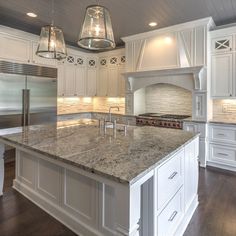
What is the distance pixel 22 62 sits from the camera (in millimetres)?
4145

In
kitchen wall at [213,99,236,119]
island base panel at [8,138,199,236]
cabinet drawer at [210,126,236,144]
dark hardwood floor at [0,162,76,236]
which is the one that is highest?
kitchen wall at [213,99,236,119]

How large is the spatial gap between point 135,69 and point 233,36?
2025 millimetres

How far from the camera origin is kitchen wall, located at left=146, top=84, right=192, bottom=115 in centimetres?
460

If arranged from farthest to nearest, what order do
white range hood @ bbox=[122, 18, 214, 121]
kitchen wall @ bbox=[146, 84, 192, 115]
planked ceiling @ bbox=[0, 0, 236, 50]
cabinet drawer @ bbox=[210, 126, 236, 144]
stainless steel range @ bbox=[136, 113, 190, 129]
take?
kitchen wall @ bbox=[146, 84, 192, 115] < stainless steel range @ bbox=[136, 113, 190, 129] < white range hood @ bbox=[122, 18, 214, 121] < cabinet drawer @ bbox=[210, 126, 236, 144] < planked ceiling @ bbox=[0, 0, 236, 50]

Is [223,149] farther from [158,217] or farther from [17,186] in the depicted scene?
[17,186]

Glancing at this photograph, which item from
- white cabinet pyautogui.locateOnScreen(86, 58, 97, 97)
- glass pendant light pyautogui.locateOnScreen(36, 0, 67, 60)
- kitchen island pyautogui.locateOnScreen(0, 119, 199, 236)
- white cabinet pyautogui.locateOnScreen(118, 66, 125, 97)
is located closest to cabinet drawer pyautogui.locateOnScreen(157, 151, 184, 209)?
kitchen island pyautogui.locateOnScreen(0, 119, 199, 236)

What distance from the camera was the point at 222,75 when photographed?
3.80 m

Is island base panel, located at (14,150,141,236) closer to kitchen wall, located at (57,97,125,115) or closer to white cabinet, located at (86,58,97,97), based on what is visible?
kitchen wall, located at (57,97,125,115)

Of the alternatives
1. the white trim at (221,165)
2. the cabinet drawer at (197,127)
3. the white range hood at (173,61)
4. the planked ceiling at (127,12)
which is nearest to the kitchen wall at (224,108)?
the white range hood at (173,61)

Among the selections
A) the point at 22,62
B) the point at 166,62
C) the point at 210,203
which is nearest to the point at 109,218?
the point at 210,203

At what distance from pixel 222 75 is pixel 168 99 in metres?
1.36

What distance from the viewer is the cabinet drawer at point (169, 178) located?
5.01 feet

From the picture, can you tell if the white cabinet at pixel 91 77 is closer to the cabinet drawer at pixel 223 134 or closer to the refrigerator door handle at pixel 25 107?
the refrigerator door handle at pixel 25 107

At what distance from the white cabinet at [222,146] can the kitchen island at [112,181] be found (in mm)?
1685
